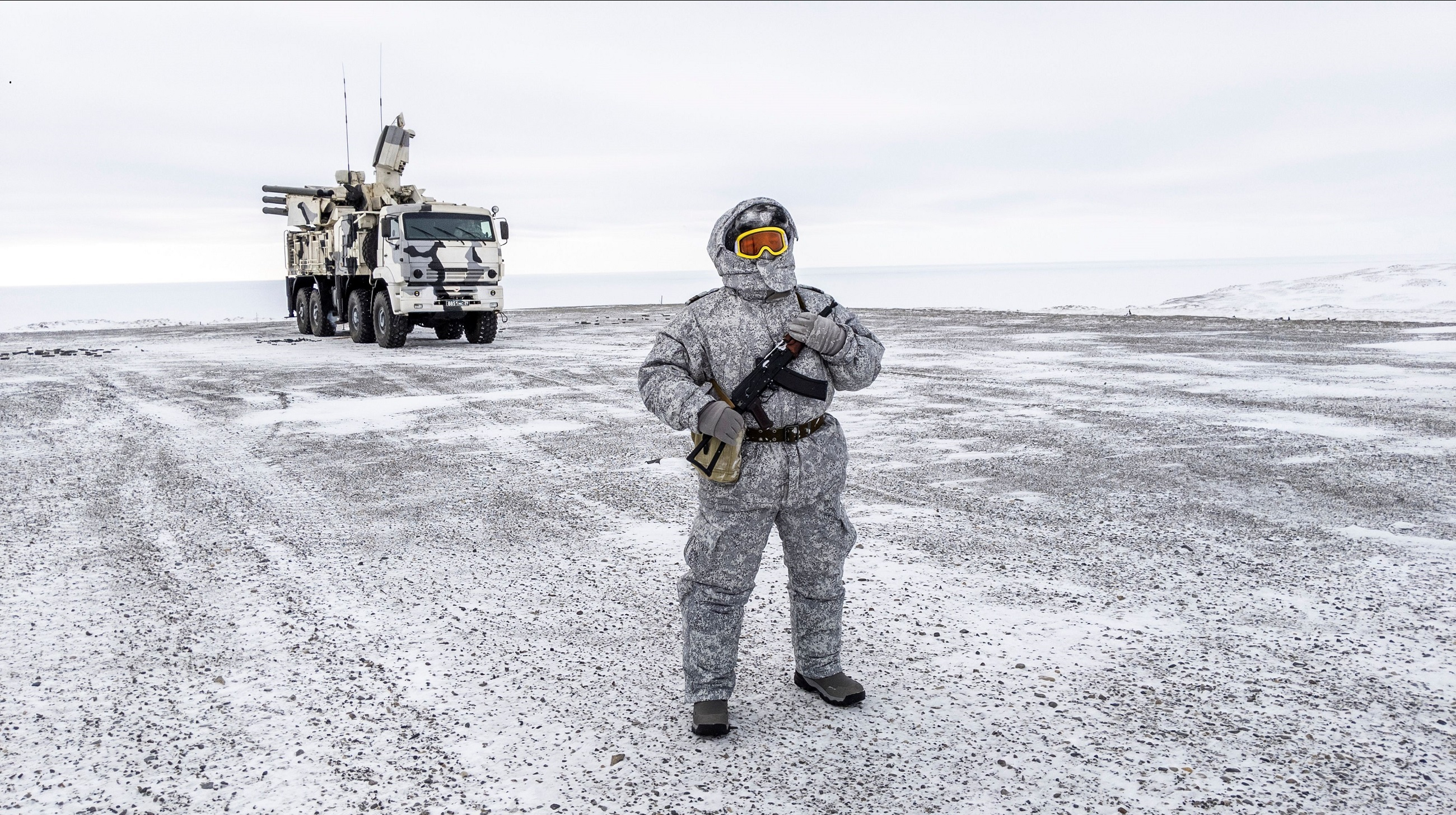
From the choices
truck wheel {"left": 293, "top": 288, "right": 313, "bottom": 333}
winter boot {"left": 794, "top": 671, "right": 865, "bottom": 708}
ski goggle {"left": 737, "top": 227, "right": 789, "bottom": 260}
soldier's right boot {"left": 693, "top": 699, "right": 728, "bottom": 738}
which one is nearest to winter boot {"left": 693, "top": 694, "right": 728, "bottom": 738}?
soldier's right boot {"left": 693, "top": 699, "right": 728, "bottom": 738}

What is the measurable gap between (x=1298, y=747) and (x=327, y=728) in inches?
119

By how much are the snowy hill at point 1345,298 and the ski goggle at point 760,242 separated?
1978 cm

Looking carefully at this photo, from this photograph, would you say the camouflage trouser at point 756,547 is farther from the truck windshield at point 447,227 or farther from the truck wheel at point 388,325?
the truck wheel at point 388,325

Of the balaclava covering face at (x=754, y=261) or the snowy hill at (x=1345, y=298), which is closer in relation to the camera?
the balaclava covering face at (x=754, y=261)

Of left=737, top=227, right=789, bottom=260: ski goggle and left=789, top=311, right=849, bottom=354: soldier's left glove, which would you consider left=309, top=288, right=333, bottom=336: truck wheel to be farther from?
left=789, top=311, right=849, bottom=354: soldier's left glove

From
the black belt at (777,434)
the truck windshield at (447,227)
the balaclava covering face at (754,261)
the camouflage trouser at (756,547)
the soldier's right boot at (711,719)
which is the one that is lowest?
the soldier's right boot at (711,719)

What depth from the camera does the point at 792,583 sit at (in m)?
3.33

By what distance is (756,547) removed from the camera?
310 cm

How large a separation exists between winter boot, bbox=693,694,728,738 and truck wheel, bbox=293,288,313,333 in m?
20.8

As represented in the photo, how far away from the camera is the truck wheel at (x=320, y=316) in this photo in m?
20.8

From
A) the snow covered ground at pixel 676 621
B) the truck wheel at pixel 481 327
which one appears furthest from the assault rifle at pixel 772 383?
the truck wheel at pixel 481 327

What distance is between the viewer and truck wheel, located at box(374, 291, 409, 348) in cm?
1691

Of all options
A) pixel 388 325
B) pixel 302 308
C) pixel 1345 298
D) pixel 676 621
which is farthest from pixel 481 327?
pixel 1345 298

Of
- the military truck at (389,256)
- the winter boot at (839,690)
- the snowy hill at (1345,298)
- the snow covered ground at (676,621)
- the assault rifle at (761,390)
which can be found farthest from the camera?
the snowy hill at (1345,298)
